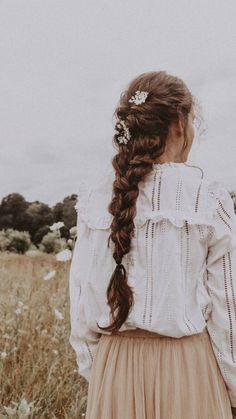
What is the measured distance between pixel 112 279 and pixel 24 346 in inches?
75.5

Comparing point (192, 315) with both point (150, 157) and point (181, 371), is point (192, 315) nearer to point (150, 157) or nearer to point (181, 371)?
point (181, 371)

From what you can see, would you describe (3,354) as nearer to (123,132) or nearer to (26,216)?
(123,132)

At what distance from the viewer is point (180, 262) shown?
7.09 ft

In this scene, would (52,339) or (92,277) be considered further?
(52,339)

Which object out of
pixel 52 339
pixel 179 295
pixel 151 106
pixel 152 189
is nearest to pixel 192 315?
pixel 179 295

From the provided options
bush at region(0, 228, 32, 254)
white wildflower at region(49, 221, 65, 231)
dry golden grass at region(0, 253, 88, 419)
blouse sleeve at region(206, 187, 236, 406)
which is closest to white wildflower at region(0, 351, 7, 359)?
dry golden grass at region(0, 253, 88, 419)

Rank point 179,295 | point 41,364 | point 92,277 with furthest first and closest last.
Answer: point 41,364 < point 92,277 < point 179,295

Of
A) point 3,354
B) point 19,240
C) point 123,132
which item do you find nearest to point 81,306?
point 123,132

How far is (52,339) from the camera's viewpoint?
12.4 feet

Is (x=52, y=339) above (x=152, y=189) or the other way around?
the other way around

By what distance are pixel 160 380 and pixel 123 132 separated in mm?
835

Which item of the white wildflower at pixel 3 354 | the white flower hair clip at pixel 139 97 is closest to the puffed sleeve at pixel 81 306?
the white flower hair clip at pixel 139 97

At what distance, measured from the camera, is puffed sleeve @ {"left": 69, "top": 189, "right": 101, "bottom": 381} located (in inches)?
93.7

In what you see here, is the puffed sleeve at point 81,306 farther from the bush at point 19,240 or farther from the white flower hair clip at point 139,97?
the bush at point 19,240
